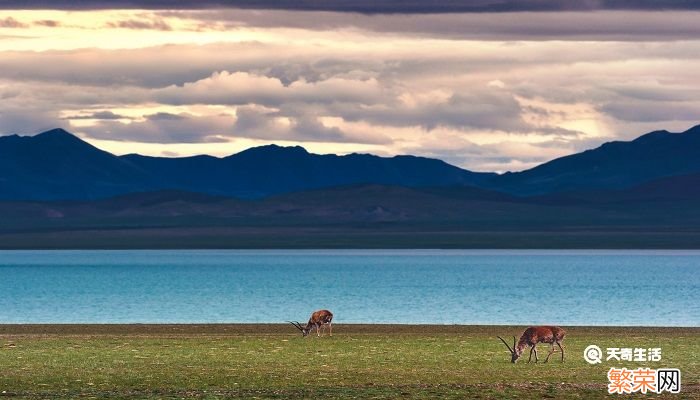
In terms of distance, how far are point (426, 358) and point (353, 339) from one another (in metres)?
8.52

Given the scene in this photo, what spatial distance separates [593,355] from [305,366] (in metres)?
7.90

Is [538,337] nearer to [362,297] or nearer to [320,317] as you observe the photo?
[320,317]

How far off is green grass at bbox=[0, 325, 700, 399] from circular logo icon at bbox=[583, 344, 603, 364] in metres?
0.36

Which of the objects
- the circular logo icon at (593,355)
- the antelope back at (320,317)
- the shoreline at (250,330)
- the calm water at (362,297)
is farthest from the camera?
the calm water at (362,297)

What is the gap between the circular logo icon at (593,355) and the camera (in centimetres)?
3542

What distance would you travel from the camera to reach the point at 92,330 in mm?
53188

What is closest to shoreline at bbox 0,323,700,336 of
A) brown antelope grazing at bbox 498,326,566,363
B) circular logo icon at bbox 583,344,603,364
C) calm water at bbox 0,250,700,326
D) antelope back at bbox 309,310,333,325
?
antelope back at bbox 309,310,333,325

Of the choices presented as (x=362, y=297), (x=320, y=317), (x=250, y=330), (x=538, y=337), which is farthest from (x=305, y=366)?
(x=362, y=297)

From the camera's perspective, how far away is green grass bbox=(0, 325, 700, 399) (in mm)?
28844

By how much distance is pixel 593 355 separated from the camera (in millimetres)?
37062

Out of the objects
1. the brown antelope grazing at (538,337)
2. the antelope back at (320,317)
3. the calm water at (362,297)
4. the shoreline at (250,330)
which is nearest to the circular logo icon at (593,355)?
the brown antelope grazing at (538,337)

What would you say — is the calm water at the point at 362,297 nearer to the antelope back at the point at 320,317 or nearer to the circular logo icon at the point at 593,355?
the antelope back at the point at 320,317

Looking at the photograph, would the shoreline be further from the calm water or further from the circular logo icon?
the calm water

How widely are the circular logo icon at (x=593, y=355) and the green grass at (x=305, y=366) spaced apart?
0.36 metres
